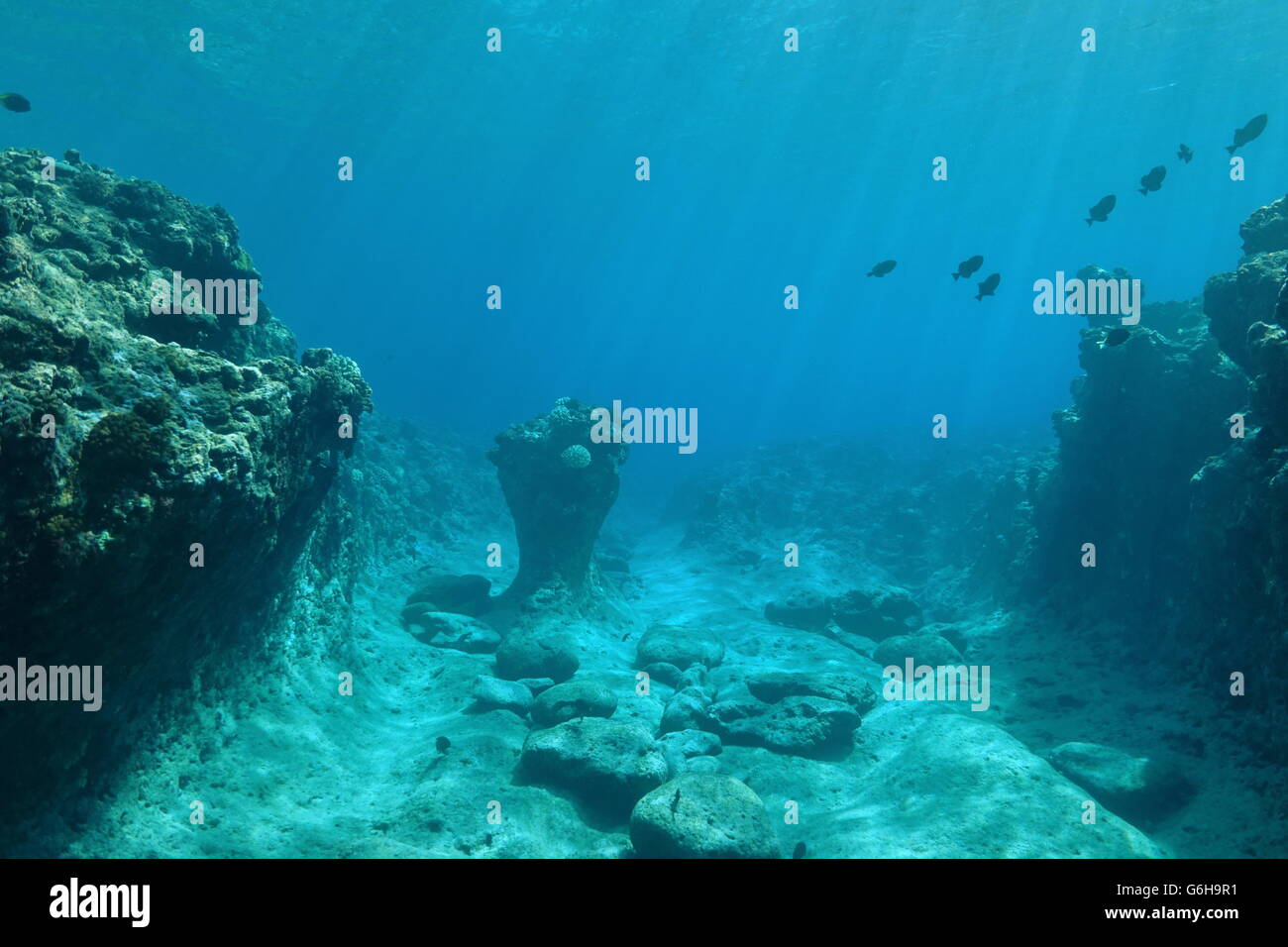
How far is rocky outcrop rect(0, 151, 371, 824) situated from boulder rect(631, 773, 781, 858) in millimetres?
5686

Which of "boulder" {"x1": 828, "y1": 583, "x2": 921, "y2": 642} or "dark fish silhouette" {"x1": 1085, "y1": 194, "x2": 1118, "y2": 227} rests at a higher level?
"dark fish silhouette" {"x1": 1085, "y1": 194, "x2": 1118, "y2": 227}

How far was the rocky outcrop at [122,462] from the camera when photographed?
16.1ft

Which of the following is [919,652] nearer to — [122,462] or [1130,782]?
[1130,782]

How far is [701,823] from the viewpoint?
7469 millimetres

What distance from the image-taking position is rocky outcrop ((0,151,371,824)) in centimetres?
491

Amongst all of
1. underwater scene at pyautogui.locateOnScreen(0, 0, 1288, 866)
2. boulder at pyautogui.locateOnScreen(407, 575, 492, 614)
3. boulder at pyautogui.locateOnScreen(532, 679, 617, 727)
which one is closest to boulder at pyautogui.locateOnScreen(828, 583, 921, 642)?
underwater scene at pyautogui.locateOnScreen(0, 0, 1288, 866)

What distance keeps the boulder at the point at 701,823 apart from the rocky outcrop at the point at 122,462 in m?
5.69

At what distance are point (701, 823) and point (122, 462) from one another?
22.5 feet

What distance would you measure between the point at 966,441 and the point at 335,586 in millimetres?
37992

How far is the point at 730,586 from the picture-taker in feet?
73.2

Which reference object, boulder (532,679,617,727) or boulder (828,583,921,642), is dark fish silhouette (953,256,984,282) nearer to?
boulder (828,583,921,642)

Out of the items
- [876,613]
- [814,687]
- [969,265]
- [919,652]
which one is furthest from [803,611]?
[969,265]

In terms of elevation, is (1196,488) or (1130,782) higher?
(1196,488)

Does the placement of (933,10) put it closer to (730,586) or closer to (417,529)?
(730,586)
